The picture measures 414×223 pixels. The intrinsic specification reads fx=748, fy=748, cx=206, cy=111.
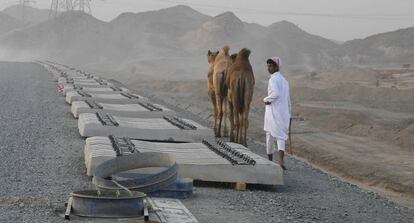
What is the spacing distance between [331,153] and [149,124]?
6044 millimetres

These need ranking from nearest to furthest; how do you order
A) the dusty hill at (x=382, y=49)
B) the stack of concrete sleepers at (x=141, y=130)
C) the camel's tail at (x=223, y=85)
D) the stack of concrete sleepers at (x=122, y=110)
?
the stack of concrete sleepers at (x=141, y=130) → the camel's tail at (x=223, y=85) → the stack of concrete sleepers at (x=122, y=110) → the dusty hill at (x=382, y=49)

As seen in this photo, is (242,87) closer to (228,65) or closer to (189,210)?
(228,65)

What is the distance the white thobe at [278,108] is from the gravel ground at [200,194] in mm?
899

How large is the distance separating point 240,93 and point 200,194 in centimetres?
545

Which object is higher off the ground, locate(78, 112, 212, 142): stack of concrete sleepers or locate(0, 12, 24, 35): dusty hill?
locate(0, 12, 24, 35): dusty hill

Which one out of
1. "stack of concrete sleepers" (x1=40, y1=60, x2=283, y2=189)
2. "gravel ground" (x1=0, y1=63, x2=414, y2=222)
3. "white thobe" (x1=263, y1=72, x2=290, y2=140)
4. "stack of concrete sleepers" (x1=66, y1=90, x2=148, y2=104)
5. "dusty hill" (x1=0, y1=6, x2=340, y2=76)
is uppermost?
"dusty hill" (x1=0, y1=6, x2=340, y2=76)

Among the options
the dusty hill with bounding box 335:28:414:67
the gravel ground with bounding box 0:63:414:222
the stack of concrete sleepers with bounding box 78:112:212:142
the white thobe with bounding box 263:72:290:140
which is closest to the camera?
the gravel ground with bounding box 0:63:414:222

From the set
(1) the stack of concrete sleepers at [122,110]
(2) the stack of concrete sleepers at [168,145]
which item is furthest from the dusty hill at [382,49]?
(2) the stack of concrete sleepers at [168,145]

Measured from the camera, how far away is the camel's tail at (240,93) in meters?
15.4

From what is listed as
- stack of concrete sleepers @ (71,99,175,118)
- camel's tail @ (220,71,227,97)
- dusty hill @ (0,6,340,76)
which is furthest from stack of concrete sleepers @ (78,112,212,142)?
dusty hill @ (0,6,340,76)

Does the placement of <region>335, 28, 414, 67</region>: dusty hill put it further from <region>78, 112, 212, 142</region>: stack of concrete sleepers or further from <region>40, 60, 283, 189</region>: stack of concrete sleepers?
<region>78, 112, 212, 142</region>: stack of concrete sleepers

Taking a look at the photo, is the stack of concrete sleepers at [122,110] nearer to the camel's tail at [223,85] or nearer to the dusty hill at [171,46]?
the camel's tail at [223,85]

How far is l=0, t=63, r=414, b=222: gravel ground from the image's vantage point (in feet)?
29.6

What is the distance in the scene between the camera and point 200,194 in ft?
33.8
